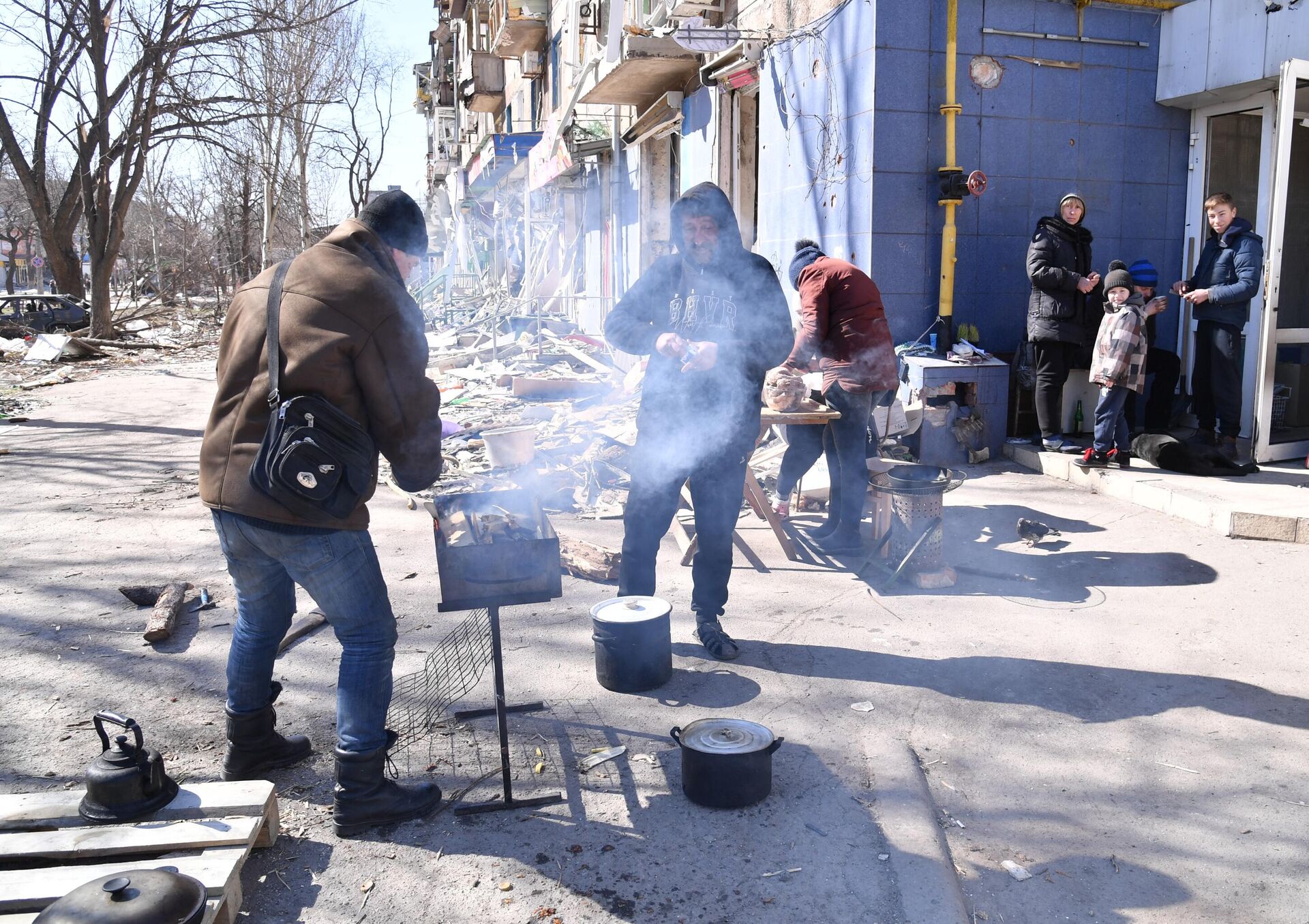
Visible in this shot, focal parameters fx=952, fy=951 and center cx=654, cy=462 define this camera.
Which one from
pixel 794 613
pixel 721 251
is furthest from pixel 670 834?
pixel 721 251

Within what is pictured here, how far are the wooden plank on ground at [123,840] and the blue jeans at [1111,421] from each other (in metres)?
6.47

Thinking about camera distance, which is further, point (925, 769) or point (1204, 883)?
point (925, 769)

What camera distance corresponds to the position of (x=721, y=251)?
4320 millimetres

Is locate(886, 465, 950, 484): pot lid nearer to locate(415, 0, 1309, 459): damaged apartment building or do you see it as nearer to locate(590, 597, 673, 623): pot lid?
locate(590, 597, 673, 623): pot lid

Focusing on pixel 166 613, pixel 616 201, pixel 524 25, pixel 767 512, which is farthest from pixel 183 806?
pixel 524 25

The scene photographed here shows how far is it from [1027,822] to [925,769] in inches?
16.6

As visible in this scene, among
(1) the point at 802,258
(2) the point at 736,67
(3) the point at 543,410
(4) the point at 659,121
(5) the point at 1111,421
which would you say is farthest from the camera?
(4) the point at 659,121

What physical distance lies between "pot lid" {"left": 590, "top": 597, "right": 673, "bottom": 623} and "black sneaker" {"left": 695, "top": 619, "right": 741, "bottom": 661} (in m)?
0.37

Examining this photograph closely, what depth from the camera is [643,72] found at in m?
12.2

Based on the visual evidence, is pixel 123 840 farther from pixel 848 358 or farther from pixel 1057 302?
pixel 1057 302

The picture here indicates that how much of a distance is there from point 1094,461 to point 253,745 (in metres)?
6.39

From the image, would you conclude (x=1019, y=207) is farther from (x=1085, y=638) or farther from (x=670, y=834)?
(x=670, y=834)

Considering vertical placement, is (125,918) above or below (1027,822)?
above

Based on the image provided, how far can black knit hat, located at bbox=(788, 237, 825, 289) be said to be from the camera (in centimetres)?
618
